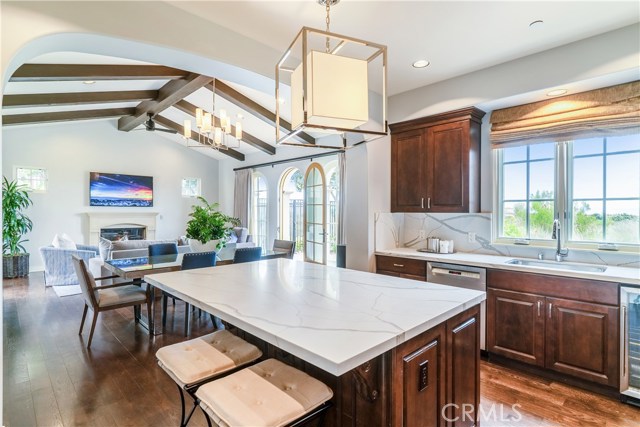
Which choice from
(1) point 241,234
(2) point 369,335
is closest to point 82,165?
(1) point 241,234

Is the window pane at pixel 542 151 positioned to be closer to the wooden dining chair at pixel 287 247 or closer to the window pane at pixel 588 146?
the window pane at pixel 588 146

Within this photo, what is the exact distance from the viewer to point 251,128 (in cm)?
688

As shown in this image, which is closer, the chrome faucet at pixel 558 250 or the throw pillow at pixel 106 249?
the chrome faucet at pixel 558 250

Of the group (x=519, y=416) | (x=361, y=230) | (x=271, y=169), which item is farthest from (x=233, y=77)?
(x=271, y=169)

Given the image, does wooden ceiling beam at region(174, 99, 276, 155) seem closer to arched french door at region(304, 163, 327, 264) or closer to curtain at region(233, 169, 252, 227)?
curtain at region(233, 169, 252, 227)

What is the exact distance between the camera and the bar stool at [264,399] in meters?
1.12

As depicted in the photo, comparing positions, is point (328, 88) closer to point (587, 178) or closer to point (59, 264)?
point (587, 178)

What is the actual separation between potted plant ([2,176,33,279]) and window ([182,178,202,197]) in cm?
334

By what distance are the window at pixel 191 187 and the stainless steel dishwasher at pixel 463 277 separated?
7.74 meters

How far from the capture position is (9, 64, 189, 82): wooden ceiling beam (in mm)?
3301

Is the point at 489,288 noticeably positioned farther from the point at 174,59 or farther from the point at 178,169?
the point at 178,169

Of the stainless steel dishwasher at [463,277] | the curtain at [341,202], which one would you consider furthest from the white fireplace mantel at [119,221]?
the stainless steel dishwasher at [463,277]

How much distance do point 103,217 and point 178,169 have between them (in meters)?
2.24

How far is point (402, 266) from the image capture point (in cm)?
350
